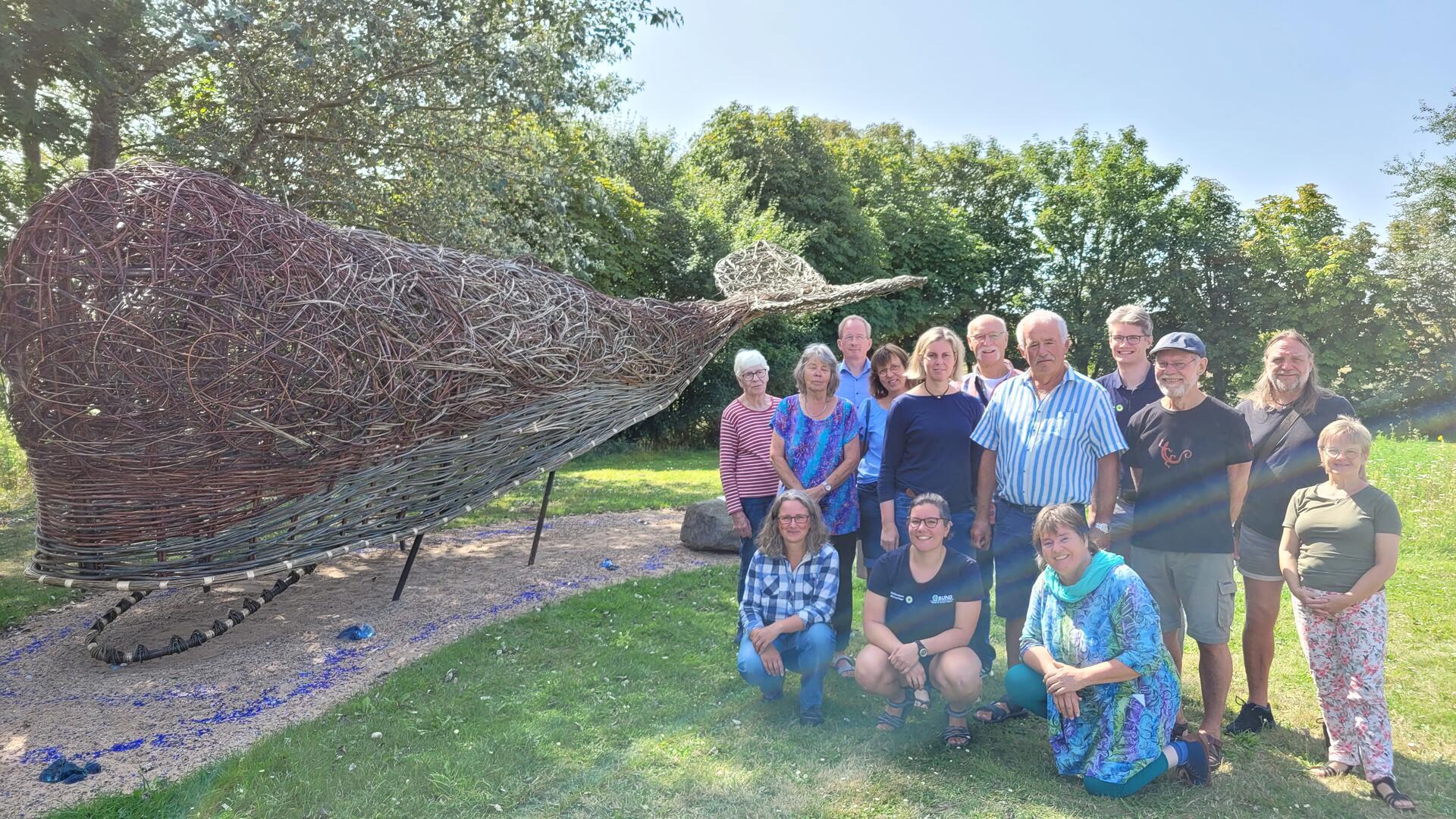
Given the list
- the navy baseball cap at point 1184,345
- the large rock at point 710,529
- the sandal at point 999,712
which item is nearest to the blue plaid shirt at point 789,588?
the sandal at point 999,712

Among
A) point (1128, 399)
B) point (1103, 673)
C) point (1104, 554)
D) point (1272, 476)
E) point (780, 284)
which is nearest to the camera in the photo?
point (1103, 673)

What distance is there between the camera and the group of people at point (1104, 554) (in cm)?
348

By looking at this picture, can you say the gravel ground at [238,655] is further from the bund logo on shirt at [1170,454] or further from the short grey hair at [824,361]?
the bund logo on shirt at [1170,454]

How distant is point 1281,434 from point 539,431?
4974 millimetres

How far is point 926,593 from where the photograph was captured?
402cm

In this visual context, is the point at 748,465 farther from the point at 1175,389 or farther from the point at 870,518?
the point at 1175,389

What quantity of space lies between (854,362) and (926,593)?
→ 2328mm

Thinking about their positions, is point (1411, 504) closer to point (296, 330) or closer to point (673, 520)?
point (673, 520)

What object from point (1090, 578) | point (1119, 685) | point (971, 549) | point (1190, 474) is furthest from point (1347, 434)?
point (971, 549)

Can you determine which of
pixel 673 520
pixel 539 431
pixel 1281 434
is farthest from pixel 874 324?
pixel 1281 434

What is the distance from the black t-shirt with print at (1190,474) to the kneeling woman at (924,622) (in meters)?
0.91

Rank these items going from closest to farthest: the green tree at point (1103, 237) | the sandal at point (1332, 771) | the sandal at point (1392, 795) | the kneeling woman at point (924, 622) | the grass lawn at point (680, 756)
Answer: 1. the sandal at point (1392, 795)
2. the grass lawn at point (680, 756)
3. the sandal at point (1332, 771)
4. the kneeling woman at point (924, 622)
5. the green tree at point (1103, 237)

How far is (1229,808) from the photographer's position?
3379 millimetres

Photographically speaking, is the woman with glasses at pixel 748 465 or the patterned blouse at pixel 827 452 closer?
the patterned blouse at pixel 827 452
